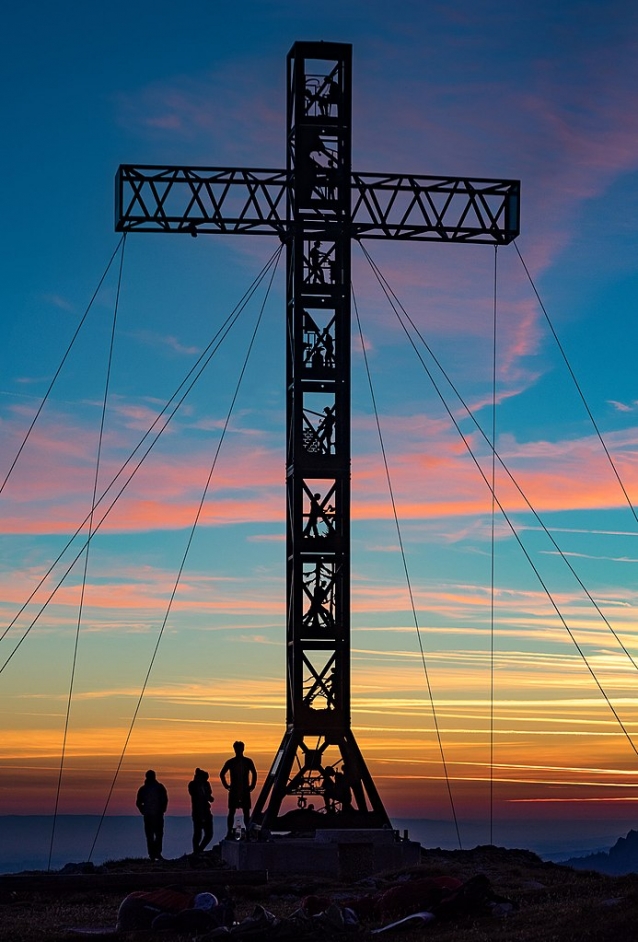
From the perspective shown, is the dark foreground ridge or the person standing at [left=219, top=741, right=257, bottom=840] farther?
the person standing at [left=219, top=741, right=257, bottom=840]

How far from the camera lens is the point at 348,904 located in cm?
1911

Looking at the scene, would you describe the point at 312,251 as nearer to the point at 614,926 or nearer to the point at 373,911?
the point at 373,911

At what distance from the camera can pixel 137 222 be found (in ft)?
98.1

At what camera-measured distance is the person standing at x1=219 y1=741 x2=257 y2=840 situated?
28625mm

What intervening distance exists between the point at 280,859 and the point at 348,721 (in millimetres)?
3130

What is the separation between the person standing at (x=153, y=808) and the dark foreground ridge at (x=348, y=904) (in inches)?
24.9

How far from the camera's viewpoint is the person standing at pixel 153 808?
1088 inches

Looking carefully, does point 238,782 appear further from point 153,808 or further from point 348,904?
point 348,904

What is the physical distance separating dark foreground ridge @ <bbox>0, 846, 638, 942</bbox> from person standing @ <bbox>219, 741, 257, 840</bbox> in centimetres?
168

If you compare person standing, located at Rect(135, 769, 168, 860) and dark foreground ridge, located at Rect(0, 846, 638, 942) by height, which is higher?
person standing, located at Rect(135, 769, 168, 860)

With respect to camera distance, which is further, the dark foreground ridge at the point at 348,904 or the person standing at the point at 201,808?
the person standing at the point at 201,808

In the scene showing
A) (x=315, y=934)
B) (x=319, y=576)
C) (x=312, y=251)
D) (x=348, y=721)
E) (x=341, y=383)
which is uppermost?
(x=312, y=251)

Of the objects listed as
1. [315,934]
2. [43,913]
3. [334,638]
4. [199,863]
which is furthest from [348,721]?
[315,934]

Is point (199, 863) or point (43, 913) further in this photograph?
point (199, 863)
